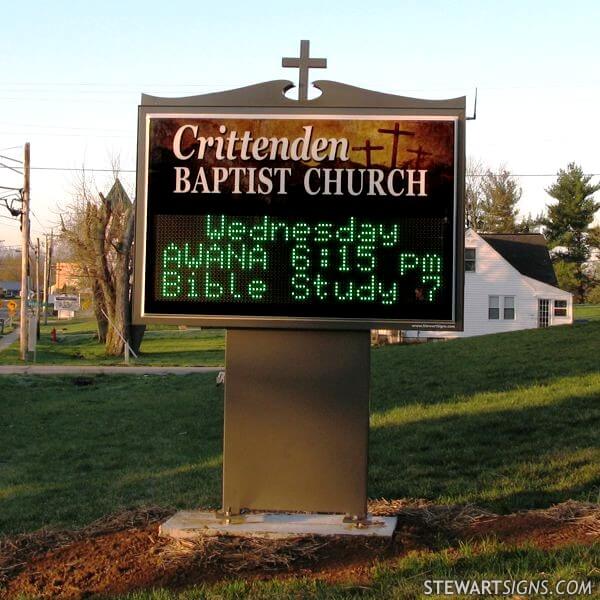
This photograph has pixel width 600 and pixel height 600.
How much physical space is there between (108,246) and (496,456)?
3666 cm

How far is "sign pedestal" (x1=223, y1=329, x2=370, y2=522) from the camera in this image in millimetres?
6352

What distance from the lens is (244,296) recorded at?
627 cm

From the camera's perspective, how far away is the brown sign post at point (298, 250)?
6.16 meters

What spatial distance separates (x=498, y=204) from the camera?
242 feet

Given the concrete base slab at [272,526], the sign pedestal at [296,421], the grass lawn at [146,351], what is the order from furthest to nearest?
1. the grass lawn at [146,351]
2. the sign pedestal at [296,421]
3. the concrete base slab at [272,526]

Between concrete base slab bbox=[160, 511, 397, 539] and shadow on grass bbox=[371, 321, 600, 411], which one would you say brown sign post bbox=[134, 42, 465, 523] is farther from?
shadow on grass bbox=[371, 321, 600, 411]

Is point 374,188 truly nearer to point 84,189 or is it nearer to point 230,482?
point 230,482

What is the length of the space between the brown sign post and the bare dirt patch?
0.54 meters

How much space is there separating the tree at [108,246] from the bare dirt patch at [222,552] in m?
35.4

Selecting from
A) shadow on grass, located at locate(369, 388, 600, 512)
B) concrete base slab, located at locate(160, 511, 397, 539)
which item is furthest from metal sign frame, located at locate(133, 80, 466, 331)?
shadow on grass, located at locate(369, 388, 600, 512)

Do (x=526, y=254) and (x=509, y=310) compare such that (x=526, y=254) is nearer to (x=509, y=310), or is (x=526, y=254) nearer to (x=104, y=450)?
(x=509, y=310)

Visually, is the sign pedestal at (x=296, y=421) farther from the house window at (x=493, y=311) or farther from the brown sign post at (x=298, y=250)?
the house window at (x=493, y=311)

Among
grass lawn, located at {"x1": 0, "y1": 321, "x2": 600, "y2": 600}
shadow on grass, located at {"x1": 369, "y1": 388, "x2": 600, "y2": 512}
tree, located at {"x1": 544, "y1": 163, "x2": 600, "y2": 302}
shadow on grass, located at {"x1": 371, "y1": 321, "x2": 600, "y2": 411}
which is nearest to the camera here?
grass lawn, located at {"x1": 0, "y1": 321, "x2": 600, "y2": 600}

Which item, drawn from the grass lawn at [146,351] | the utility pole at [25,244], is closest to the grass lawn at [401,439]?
the grass lawn at [146,351]
